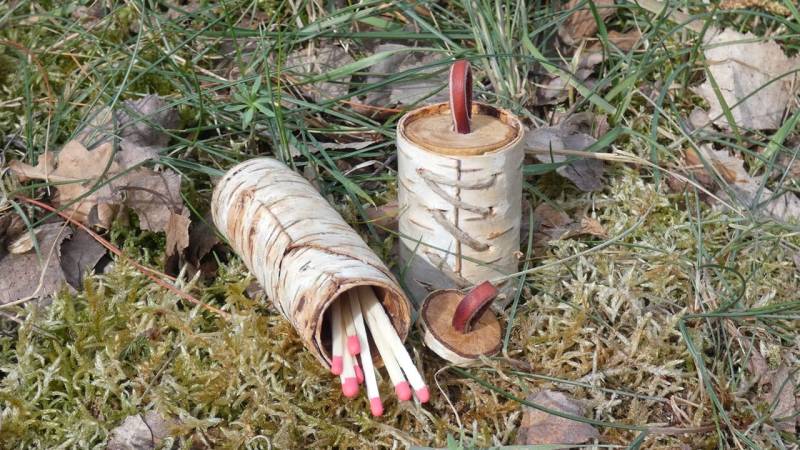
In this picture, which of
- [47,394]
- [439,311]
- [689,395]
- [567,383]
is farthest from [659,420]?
[47,394]

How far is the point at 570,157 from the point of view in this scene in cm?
263

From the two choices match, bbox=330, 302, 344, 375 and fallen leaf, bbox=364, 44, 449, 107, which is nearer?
match, bbox=330, 302, 344, 375

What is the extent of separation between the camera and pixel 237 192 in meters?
2.24

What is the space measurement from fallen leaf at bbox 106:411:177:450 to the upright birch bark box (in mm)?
737

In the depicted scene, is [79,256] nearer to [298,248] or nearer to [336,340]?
[298,248]

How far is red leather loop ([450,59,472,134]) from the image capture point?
2.01 metres

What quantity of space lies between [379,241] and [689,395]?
952 mm

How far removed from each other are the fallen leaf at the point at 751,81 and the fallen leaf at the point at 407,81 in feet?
3.06

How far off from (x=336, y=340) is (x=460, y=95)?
0.66 m

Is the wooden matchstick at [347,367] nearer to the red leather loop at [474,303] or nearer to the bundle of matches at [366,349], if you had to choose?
the bundle of matches at [366,349]

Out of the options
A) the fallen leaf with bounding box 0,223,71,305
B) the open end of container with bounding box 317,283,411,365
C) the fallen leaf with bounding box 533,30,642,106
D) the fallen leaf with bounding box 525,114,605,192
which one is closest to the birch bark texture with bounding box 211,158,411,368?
the open end of container with bounding box 317,283,411,365

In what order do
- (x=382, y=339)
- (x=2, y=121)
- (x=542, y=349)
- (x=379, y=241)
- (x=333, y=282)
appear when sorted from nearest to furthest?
(x=333, y=282)
(x=382, y=339)
(x=542, y=349)
(x=379, y=241)
(x=2, y=121)

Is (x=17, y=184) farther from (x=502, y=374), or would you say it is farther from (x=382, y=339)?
(x=502, y=374)

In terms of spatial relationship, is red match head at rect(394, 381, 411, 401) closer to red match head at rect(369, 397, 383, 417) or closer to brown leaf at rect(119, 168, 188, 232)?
red match head at rect(369, 397, 383, 417)
